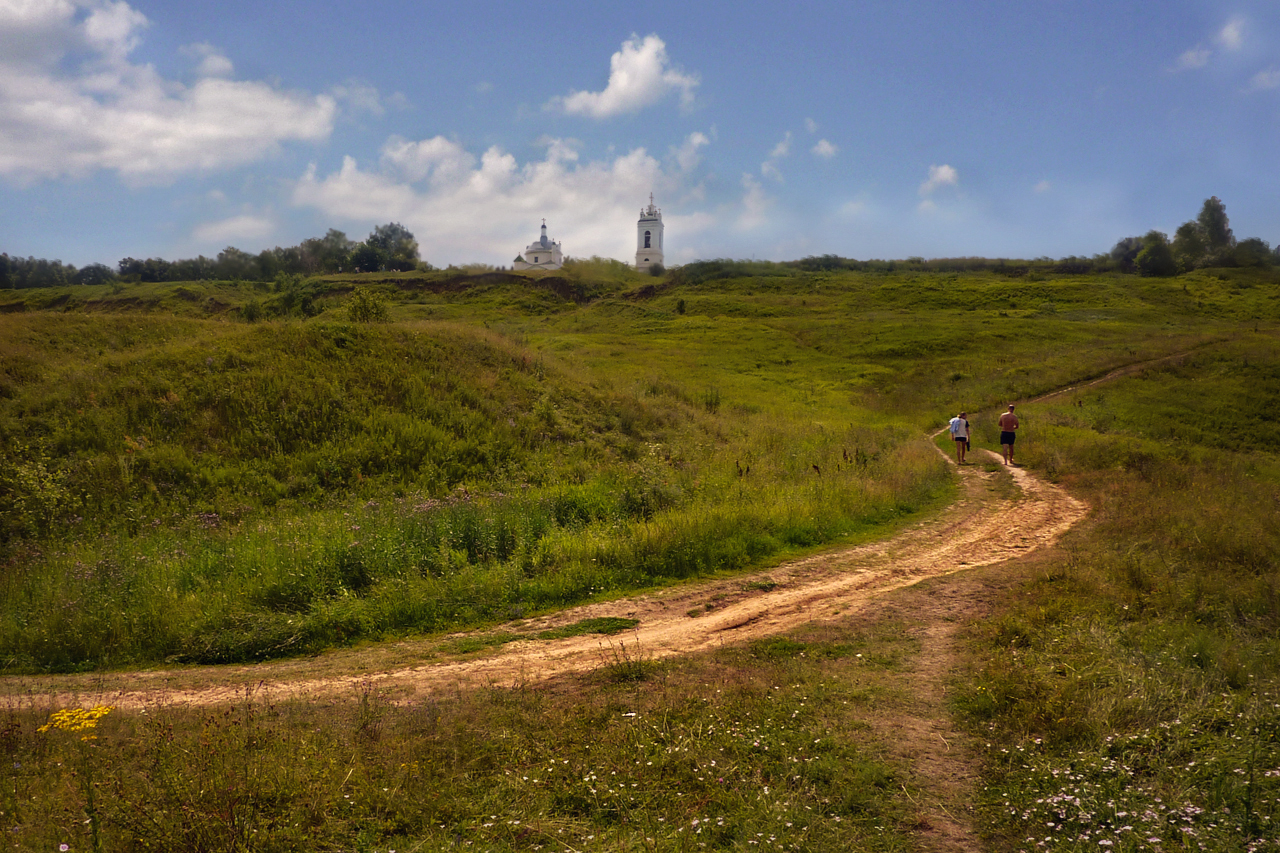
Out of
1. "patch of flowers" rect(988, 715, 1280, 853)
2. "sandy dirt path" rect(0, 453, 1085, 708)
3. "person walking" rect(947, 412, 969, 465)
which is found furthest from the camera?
"person walking" rect(947, 412, 969, 465)

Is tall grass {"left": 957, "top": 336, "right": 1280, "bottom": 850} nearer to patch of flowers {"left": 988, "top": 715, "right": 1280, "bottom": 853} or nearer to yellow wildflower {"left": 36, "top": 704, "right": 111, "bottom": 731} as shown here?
patch of flowers {"left": 988, "top": 715, "right": 1280, "bottom": 853}

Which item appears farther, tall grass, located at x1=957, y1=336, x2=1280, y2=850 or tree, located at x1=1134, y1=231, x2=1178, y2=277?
tree, located at x1=1134, y1=231, x2=1178, y2=277

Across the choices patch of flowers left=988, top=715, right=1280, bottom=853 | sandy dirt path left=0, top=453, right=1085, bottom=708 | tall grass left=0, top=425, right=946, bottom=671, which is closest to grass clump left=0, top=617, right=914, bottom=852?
sandy dirt path left=0, top=453, right=1085, bottom=708

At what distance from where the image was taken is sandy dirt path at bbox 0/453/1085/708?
7.25 m

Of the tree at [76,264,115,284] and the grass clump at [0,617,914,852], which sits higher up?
the tree at [76,264,115,284]

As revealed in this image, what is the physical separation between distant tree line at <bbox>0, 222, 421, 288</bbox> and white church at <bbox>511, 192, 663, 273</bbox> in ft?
58.6

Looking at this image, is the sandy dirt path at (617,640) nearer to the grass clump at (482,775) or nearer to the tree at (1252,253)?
the grass clump at (482,775)

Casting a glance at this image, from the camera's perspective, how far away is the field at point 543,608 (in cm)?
479

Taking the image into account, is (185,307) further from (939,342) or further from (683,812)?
(683,812)

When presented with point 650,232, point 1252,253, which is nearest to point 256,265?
point 650,232

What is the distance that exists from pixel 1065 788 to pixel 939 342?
173 feet

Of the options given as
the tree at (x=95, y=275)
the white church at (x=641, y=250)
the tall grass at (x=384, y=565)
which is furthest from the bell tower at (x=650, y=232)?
the tall grass at (x=384, y=565)

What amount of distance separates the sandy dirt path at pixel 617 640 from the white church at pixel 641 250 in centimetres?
9510

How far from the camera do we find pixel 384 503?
14.7 metres
